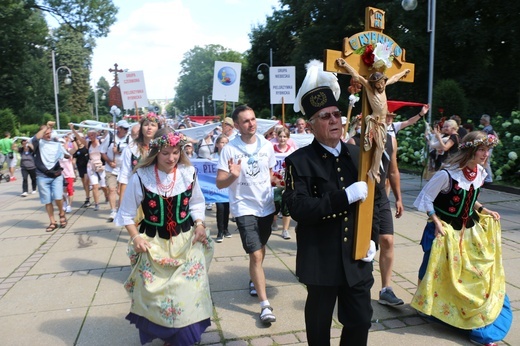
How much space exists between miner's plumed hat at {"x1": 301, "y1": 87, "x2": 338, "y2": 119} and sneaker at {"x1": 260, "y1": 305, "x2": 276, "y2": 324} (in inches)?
77.5

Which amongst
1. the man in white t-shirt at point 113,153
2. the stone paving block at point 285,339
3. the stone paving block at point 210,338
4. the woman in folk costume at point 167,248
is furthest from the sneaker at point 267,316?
the man in white t-shirt at point 113,153

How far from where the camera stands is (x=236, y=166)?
3.93m

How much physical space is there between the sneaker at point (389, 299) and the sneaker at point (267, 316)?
1.07 metres

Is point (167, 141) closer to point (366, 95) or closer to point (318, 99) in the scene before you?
point (318, 99)

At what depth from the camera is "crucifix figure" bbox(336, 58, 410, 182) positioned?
2.46m

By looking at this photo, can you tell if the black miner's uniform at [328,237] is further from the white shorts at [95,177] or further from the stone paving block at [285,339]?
the white shorts at [95,177]

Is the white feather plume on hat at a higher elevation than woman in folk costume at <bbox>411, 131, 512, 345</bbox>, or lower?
higher

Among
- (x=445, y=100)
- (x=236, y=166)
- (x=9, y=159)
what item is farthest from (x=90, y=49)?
(x=236, y=166)

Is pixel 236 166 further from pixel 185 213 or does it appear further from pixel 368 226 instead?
pixel 368 226

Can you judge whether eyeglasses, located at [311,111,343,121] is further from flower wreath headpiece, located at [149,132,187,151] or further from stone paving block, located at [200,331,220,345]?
stone paving block, located at [200,331,220,345]

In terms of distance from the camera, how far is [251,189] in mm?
4188

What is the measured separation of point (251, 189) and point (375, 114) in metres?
1.89

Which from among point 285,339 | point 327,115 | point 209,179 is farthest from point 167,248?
point 209,179

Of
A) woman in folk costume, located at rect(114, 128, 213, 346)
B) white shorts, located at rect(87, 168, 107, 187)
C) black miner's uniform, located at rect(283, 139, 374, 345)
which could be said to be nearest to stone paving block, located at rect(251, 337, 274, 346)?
woman in folk costume, located at rect(114, 128, 213, 346)
